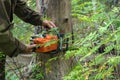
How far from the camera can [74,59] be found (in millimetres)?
3584

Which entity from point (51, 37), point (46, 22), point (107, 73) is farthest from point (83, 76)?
point (46, 22)

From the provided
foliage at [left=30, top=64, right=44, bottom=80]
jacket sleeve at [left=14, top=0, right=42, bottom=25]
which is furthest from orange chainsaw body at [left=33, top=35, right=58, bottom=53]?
foliage at [left=30, top=64, right=44, bottom=80]

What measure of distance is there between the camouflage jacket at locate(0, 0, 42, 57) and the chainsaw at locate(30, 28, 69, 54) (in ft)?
0.54

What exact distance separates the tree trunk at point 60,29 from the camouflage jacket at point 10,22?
201 millimetres

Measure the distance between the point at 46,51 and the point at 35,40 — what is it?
185 mm

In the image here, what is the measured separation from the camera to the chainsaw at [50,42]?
3.05 meters

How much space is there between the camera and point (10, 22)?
10.4 feet

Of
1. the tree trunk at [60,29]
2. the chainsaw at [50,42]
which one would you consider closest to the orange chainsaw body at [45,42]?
the chainsaw at [50,42]

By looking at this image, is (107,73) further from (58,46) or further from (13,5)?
(13,5)

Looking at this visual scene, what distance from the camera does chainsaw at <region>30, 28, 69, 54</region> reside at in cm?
305

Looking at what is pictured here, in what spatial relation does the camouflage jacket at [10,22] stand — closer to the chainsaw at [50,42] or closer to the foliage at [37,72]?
the chainsaw at [50,42]

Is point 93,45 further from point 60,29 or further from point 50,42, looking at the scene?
point 60,29

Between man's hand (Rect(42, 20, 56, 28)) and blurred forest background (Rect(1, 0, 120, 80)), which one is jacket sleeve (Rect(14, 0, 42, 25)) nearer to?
man's hand (Rect(42, 20, 56, 28))

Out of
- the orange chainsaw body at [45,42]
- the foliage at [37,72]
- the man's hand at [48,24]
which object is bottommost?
the foliage at [37,72]
